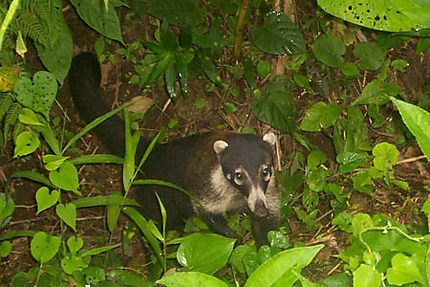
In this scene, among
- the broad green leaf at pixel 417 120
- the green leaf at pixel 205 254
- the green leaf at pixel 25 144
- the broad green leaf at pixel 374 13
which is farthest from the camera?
the green leaf at pixel 25 144

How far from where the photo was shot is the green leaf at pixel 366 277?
1606 mm

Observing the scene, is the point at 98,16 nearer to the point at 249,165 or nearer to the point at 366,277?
the point at 249,165

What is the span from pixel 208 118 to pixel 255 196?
3.91 ft

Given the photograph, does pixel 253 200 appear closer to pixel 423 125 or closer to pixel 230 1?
pixel 230 1

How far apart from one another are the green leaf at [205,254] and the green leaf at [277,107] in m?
1.57

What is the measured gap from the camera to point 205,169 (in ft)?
12.4

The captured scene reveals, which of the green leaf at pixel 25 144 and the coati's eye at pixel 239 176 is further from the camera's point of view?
the coati's eye at pixel 239 176

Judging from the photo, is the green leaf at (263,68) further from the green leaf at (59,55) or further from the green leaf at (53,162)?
the green leaf at (53,162)

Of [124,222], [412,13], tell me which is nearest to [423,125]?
[412,13]

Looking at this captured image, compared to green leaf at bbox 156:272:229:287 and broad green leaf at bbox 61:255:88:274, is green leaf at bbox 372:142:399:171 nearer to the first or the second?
broad green leaf at bbox 61:255:88:274

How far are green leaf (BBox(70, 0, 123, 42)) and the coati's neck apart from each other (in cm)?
37

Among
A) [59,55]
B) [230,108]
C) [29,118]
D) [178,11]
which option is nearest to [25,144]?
[29,118]

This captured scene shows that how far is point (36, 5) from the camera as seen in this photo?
10.6 feet

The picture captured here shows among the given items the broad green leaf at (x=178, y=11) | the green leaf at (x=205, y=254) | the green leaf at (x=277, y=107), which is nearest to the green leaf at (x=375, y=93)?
the green leaf at (x=277, y=107)
